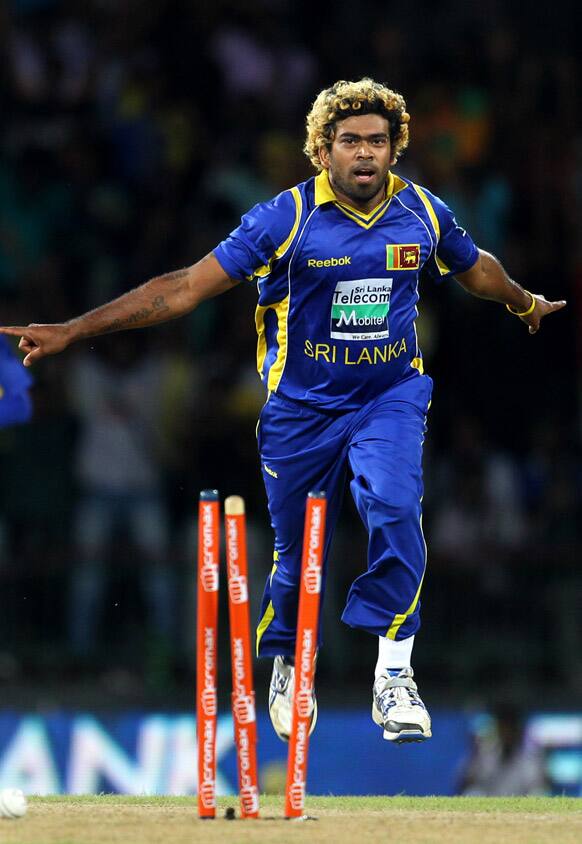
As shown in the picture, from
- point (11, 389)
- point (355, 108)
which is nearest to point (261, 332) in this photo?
point (355, 108)

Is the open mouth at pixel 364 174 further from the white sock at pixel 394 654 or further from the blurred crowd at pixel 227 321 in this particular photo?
the blurred crowd at pixel 227 321

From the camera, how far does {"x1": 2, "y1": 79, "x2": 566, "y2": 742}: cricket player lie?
752 cm

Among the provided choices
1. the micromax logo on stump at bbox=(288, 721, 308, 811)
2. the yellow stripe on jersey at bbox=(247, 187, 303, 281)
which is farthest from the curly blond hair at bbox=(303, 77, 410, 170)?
the micromax logo on stump at bbox=(288, 721, 308, 811)

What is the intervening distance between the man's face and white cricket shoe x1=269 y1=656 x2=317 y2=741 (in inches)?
85.7

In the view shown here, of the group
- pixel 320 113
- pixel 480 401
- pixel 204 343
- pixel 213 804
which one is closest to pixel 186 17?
pixel 204 343

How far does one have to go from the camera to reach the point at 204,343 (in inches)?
527

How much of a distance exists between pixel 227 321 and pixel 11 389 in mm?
4182

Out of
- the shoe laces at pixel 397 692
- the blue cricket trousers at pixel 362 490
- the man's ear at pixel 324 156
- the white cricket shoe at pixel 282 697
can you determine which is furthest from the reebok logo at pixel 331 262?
the white cricket shoe at pixel 282 697

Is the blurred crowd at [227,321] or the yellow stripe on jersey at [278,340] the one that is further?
the blurred crowd at [227,321]

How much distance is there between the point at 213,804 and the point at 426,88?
27.8 ft

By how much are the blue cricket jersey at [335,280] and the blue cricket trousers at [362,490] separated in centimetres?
11

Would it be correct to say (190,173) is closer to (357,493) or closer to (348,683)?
(348,683)

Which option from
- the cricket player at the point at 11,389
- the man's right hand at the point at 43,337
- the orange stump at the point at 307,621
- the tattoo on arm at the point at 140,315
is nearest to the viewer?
the orange stump at the point at 307,621

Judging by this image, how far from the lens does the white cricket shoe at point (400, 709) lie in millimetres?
7363
